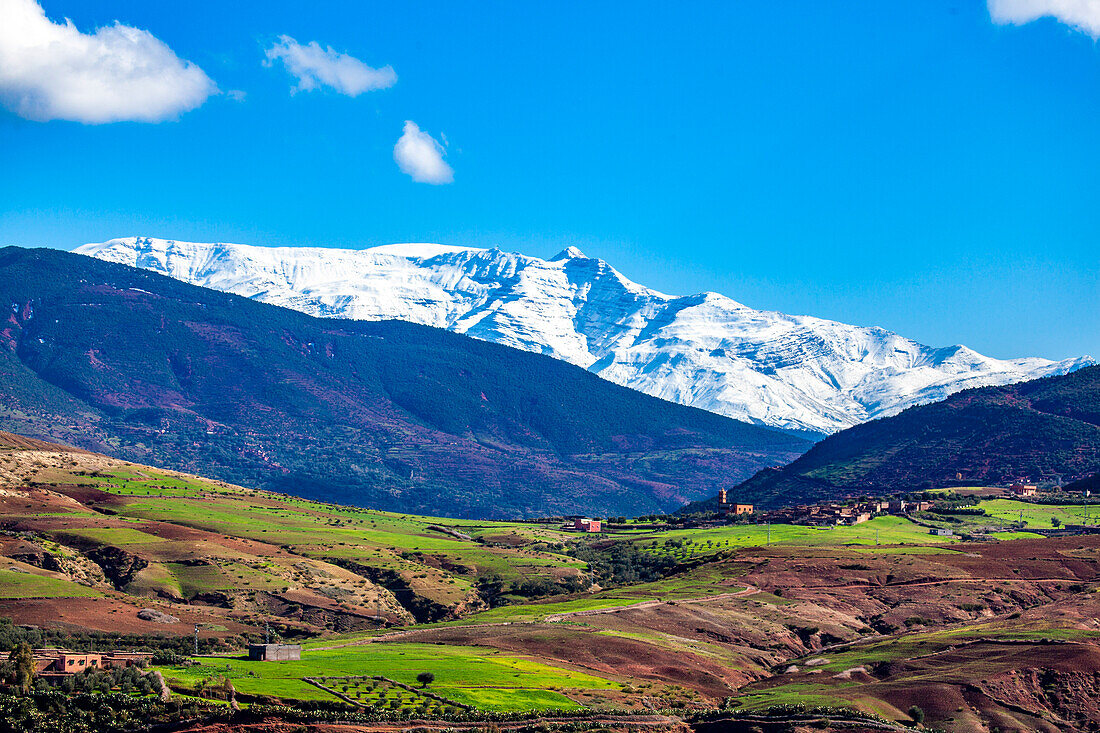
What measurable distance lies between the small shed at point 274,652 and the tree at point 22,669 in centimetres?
2059

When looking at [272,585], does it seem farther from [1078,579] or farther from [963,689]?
[1078,579]

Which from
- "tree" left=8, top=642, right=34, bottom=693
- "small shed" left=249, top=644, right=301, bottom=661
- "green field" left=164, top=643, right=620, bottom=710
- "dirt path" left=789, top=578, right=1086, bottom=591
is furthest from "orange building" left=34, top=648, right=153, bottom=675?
"dirt path" left=789, top=578, right=1086, bottom=591

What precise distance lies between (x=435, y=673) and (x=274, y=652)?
14.1m

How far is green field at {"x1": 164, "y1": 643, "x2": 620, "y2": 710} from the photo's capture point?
9212 centimetres

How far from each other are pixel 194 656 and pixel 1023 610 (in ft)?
299

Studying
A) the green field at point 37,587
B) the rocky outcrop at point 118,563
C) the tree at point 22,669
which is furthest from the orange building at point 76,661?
the rocky outcrop at point 118,563

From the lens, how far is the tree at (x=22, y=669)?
8288 centimetres

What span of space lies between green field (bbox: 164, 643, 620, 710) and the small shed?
114 centimetres

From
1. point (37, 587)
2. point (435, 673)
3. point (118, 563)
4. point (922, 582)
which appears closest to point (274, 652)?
point (435, 673)

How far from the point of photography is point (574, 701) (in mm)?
97250

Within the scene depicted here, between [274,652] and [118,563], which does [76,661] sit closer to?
[274,652]

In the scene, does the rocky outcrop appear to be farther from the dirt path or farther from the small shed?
the dirt path

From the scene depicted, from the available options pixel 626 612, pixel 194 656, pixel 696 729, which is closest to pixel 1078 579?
pixel 626 612

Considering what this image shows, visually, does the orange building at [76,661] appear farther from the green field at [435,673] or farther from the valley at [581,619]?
the green field at [435,673]
